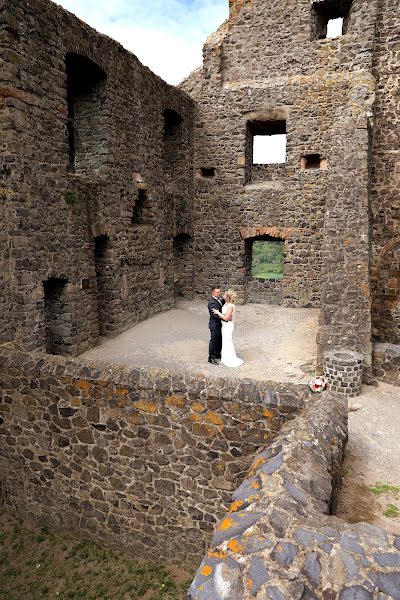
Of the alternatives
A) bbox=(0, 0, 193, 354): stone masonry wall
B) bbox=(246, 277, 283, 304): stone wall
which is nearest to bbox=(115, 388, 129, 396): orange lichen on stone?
bbox=(0, 0, 193, 354): stone masonry wall

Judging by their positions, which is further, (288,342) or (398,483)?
(288,342)

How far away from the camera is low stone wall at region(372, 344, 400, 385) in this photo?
7281 millimetres

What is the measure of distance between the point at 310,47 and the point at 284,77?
0.98 meters

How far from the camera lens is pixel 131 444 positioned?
14.6 feet

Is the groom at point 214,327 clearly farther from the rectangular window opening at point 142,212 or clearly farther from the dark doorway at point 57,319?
the rectangular window opening at point 142,212

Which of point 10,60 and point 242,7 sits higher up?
point 242,7

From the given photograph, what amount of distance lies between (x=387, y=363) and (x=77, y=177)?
259 inches

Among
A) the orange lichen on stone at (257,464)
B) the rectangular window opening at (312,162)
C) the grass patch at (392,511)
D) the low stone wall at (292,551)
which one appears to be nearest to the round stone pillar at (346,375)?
the grass patch at (392,511)

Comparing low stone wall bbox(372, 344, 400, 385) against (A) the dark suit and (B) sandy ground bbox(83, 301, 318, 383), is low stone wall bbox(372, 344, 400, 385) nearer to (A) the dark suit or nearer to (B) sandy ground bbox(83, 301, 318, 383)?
(B) sandy ground bbox(83, 301, 318, 383)

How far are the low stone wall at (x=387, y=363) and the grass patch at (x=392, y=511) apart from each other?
379cm

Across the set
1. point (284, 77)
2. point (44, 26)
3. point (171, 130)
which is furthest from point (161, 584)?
point (284, 77)

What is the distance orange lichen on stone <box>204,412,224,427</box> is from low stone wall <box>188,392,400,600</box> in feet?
4.52

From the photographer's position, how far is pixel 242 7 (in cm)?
1246

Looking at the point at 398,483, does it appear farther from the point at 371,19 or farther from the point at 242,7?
the point at 242,7
